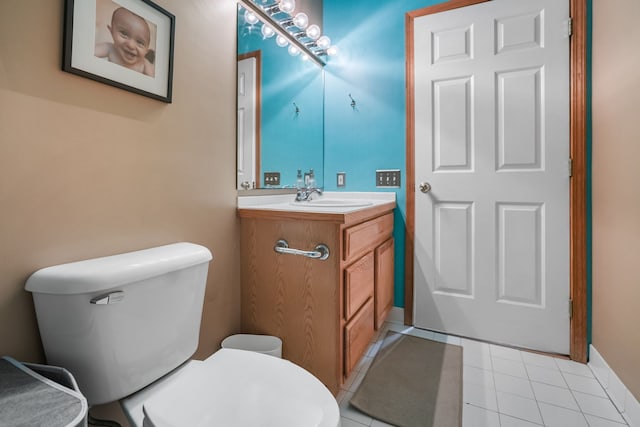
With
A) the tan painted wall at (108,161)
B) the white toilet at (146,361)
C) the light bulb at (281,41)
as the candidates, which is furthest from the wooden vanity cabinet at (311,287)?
the light bulb at (281,41)

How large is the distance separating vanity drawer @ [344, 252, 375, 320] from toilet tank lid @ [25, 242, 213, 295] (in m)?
0.64

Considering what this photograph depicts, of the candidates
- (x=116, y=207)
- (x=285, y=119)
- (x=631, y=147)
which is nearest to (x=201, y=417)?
(x=116, y=207)

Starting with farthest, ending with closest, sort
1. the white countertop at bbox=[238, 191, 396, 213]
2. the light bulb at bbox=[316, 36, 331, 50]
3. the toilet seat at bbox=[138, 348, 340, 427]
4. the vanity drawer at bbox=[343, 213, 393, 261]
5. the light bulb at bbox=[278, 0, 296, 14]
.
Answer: the light bulb at bbox=[316, 36, 331, 50]
the light bulb at bbox=[278, 0, 296, 14]
the white countertop at bbox=[238, 191, 396, 213]
the vanity drawer at bbox=[343, 213, 393, 261]
the toilet seat at bbox=[138, 348, 340, 427]

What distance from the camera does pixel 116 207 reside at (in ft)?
3.23

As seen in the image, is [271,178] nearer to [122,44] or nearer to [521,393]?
[122,44]

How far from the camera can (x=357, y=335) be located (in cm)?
144

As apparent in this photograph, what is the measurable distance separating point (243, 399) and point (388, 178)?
162 centimetres

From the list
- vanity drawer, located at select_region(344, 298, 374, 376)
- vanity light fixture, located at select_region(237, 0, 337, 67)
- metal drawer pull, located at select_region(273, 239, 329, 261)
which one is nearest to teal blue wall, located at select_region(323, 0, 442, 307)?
vanity light fixture, located at select_region(237, 0, 337, 67)

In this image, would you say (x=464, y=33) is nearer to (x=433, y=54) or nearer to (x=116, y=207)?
(x=433, y=54)

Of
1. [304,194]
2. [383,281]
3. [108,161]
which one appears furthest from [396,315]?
[108,161]

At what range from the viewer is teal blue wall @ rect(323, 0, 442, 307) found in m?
2.05

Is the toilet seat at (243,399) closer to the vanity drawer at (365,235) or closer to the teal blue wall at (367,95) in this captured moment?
the vanity drawer at (365,235)

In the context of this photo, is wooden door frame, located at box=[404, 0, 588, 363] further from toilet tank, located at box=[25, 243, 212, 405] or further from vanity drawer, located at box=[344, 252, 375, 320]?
toilet tank, located at box=[25, 243, 212, 405]

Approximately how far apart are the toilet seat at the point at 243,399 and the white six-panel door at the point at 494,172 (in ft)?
4.53
